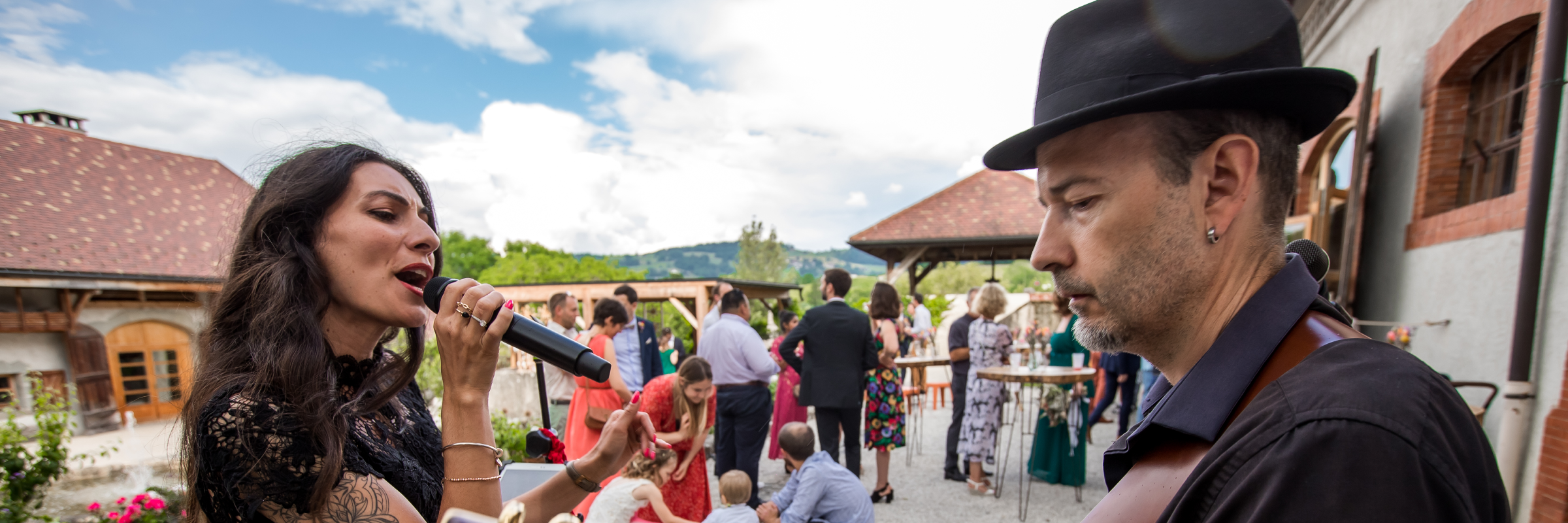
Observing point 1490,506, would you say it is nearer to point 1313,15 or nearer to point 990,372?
point 990,372

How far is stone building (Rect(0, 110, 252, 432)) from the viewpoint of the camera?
10172 mm

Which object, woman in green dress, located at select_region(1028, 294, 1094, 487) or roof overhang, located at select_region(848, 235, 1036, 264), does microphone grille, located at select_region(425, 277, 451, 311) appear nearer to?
woman in green dress, located at select_region(1028, 294, 1094, 487)

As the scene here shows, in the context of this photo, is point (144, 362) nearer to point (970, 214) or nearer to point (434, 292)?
point (434, 292)

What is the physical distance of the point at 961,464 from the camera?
6852mm

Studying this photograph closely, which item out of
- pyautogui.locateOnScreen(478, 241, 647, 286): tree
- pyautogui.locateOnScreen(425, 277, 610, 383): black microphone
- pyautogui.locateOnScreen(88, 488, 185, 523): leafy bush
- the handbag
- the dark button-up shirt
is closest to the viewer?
the dark button-up shirt

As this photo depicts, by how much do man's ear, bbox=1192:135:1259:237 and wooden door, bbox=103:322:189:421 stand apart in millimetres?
15708

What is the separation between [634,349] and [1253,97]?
555cm

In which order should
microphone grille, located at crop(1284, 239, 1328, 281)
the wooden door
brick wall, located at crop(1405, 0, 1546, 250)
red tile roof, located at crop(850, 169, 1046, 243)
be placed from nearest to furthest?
microphone grille, located at crop(1284, 239, 1328, 281), brick wall, located at crop(1405, 0, 1546, 250), the wooden door, red tile roof, located at crop(850, 169, 1046, 243)

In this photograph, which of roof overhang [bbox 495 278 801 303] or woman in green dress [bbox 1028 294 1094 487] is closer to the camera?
woman in green dress [bbox 1028 294 1094 487]

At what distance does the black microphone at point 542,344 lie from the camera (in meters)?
1.33

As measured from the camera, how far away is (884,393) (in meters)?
5.95

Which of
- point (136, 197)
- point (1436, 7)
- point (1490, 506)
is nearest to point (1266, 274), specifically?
point (1490, 506)

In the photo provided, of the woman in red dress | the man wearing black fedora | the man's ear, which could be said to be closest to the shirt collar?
the man wearing black fedora

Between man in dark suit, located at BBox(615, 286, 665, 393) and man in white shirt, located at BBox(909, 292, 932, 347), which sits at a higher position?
man in dark suit, located at BBox(615, 286, 665, 393)
